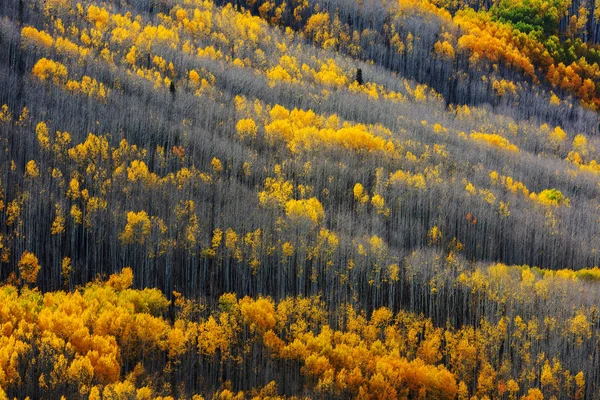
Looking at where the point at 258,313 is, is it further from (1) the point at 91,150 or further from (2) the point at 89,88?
(2) the point at 89,88

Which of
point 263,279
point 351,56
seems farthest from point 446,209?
point 351,56

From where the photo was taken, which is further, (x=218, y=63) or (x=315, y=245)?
(x=218, y=63)

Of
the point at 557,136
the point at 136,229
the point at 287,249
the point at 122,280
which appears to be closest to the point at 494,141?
the point at 557,136

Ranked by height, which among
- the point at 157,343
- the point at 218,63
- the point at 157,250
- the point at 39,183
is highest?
the point at 218,63

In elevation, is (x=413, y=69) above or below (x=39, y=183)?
above

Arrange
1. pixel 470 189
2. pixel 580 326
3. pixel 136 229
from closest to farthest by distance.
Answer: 1. pixel 580 326
2. pixel 136 229
3. pixel 470 189

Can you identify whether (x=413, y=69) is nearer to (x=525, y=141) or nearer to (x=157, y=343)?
(x=525, y=141)

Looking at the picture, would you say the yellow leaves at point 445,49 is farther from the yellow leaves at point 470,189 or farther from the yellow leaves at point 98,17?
the yellow leaves at point 98,17

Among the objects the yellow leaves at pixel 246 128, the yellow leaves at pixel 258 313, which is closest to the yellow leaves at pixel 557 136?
the yellow leaves at pixel 246 128
